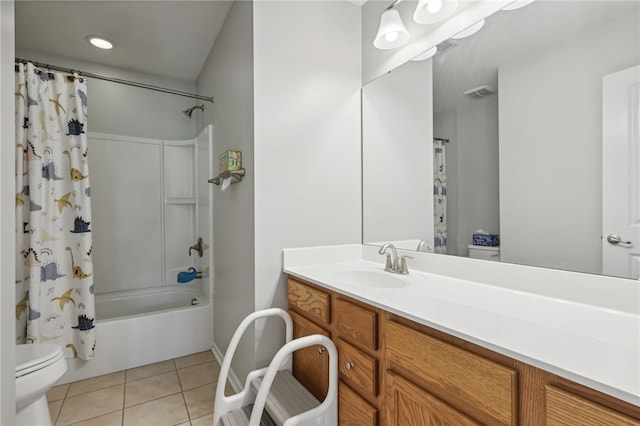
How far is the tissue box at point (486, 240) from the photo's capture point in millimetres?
1290

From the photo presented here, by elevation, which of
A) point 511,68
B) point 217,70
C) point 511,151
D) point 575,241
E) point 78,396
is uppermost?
point 217,70

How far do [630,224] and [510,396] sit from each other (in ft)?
2.27

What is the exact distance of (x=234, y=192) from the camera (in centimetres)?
195

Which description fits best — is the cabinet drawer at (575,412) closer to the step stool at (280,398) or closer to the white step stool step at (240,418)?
the step stool at (280,398)

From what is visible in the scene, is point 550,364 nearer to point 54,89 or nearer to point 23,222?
point 23,222

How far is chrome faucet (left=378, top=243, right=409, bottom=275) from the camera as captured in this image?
4.93 ft

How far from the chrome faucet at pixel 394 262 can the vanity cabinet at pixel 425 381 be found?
0.40 metres

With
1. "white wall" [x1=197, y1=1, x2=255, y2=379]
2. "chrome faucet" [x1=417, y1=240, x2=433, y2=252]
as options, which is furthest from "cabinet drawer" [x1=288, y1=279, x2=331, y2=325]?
"chrome faucet" [x1=417, y1=240, x2=433, y2=252]

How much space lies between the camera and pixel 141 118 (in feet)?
9.83

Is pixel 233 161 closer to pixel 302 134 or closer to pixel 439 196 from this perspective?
pixel 302 134

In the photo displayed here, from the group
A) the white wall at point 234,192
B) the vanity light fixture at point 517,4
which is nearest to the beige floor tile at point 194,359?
the white wall at point 234,192

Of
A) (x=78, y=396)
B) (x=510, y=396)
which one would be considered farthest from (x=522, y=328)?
(x=78, y=396)

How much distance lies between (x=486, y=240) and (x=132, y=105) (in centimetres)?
327

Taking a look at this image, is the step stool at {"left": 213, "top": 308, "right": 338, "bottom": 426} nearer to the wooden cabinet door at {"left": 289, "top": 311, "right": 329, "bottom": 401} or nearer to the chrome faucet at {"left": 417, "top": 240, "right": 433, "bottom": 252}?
the wooden cabinet door at {"left": 289, "top": 311, "right": 329, "bottom": 401}
